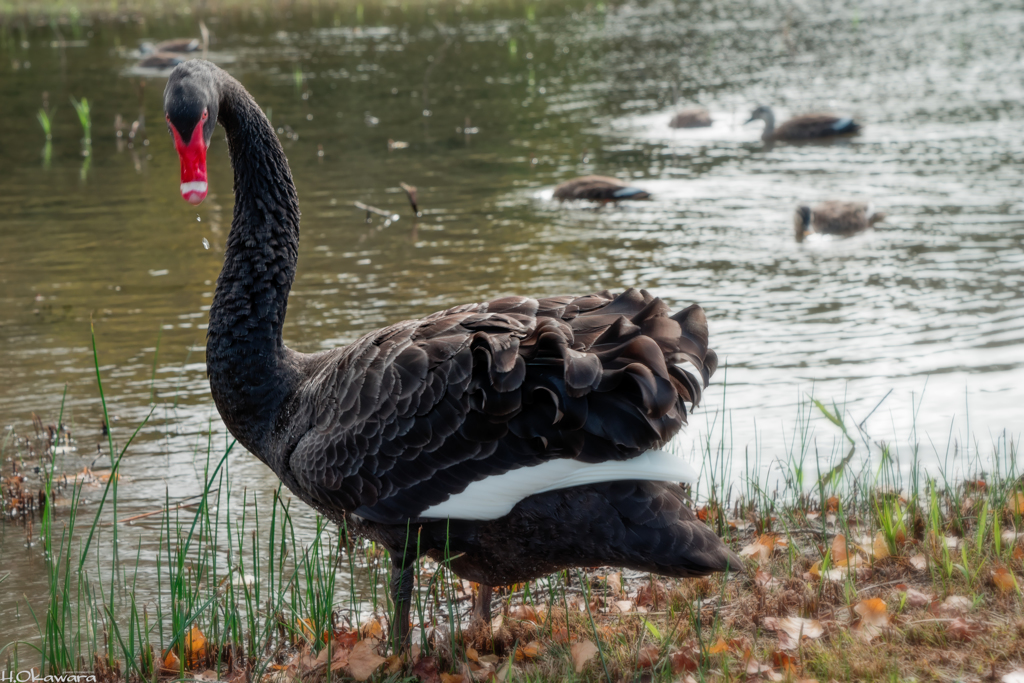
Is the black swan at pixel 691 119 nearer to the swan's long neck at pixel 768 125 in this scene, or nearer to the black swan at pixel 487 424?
the swan's long neck at pixel 768 125

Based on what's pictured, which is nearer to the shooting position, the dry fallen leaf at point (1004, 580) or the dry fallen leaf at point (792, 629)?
the dry fallen leaf at point (792, 629)

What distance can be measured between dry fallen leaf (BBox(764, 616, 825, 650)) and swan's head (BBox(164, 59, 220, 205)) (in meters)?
2.49

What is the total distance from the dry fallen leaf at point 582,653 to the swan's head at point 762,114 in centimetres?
1352

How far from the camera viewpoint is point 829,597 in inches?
151

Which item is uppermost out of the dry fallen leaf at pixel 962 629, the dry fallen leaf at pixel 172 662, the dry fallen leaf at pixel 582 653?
the dry fallen leaf at pixel 962 629

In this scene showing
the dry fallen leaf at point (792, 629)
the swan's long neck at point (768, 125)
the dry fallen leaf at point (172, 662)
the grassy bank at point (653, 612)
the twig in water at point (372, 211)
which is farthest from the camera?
the swan's long neck at point (768, 125)

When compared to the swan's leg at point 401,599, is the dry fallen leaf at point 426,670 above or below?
below

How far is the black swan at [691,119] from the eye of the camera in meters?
16.1

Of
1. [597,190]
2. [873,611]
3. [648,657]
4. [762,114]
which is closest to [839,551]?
[873,611]

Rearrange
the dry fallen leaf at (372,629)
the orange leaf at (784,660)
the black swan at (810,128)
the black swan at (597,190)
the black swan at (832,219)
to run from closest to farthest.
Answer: the orange leaf at (784,660)
the dry fallen leaf at (372,629)
the black swan at (832,219)
the black swan at (597,190)
the black swan at (810,128)

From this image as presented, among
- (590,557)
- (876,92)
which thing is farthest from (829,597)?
(876,92)

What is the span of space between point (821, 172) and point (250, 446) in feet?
37.6

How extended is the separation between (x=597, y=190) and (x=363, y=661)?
908cm

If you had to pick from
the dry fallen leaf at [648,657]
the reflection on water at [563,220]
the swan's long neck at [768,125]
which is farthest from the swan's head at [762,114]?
the dry fallen leaf at [648,657]
